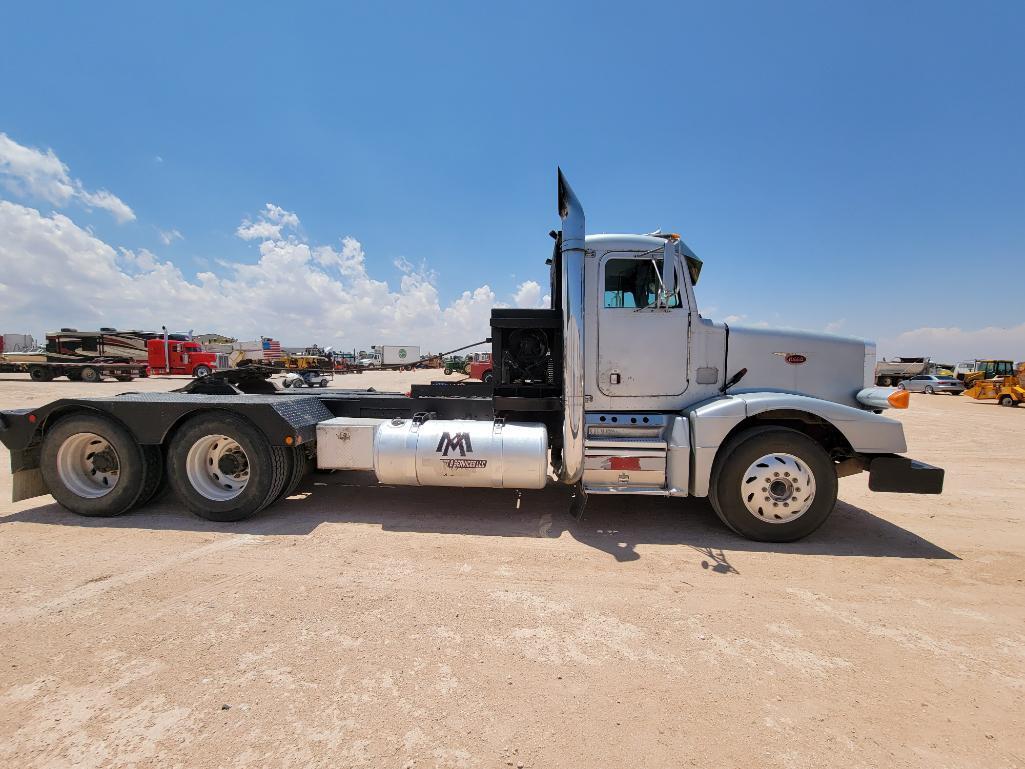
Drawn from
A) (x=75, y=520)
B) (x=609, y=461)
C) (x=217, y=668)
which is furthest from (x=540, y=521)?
(x=75, y=520)

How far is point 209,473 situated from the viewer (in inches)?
188

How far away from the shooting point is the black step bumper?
4031 mm

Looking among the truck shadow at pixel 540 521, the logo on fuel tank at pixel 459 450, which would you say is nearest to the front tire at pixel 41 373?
the truck shadow at pixel 540 521

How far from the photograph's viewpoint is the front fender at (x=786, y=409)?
410 cm

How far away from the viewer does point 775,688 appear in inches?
88.9

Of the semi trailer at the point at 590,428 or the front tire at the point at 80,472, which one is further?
the front tire at the point at 80,472

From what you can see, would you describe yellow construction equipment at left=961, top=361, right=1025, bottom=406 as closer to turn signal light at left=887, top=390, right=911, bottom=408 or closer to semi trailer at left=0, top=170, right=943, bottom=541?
semi trailer at left=0, top=170, right=943, bottom=541

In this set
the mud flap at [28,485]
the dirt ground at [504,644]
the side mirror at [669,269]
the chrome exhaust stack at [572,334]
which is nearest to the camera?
the dirt ground at [504,644]

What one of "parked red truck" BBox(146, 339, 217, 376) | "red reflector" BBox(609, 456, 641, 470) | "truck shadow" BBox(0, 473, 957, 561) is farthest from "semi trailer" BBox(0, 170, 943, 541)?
"parked red truck" BBox(146, 339, 217, 376)

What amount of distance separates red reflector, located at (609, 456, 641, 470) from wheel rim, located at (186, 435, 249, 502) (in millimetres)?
3929

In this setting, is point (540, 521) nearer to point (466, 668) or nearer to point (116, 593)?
point (466, 668)

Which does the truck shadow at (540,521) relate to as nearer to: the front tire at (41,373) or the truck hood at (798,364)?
the truck hood at (798,364)

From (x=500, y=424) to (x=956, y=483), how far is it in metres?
6.91

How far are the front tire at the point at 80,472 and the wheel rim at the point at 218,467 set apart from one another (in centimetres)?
55
